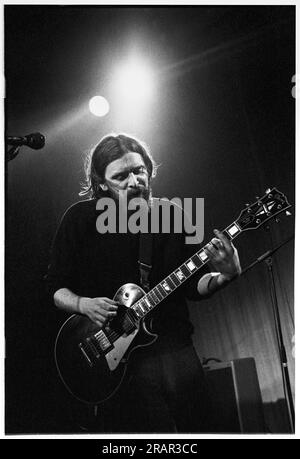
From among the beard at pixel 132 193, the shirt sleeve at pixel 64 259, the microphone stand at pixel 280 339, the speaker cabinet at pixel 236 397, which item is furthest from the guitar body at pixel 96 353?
the microphone stand at pixel 280 339

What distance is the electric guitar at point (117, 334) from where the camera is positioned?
2.51m

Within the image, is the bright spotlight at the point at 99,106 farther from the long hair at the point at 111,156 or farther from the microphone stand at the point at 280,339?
the microphone stand at the point at 280,339

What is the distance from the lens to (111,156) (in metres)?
2.76

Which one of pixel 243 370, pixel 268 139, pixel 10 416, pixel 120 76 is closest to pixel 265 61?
pixel 268 139

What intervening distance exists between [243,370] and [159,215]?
0.85 m

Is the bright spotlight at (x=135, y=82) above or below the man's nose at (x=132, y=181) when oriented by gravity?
above

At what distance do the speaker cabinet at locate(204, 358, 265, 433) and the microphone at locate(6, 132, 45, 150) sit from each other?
1.31 meters

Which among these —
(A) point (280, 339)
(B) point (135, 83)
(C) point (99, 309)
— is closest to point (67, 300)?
(C) point (99, 309)

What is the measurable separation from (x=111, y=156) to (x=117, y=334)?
2.97 feet

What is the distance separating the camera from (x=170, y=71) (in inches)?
110

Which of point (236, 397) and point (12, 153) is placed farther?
point (12, 153)

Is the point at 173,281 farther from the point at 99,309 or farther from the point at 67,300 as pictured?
the point at 67,300

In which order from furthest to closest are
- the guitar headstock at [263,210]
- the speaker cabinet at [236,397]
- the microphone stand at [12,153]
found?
the microphone stand at [12,153] → the guitar headstock at [263,210] → the speaker cabinet at [236,397]

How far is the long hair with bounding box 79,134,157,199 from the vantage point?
2.75m
